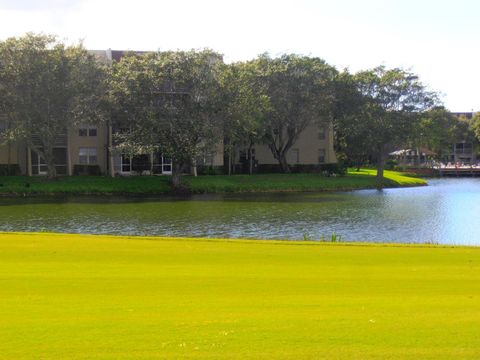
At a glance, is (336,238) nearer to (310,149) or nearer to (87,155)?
(87,155)

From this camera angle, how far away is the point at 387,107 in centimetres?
6494

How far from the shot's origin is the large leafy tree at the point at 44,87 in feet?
155

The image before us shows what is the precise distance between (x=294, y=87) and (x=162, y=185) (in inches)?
779

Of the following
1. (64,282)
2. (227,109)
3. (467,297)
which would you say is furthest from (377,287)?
(227,109)

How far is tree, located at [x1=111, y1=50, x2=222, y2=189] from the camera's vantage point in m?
47.6

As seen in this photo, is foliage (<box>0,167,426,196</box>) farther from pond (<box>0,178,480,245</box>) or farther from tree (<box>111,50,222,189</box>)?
pond (<box>0,178,480,245</box>)

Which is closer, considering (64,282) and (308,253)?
(64,282)

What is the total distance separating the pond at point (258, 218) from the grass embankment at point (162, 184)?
468 cm

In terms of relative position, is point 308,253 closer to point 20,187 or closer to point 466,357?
point 466,357

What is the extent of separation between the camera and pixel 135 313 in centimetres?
734

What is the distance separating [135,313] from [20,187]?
141 ft

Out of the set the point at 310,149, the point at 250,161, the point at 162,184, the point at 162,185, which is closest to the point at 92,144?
the point at 162,184

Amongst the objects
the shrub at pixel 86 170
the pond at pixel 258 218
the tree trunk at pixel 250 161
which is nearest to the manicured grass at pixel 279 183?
the tree trunk at pixel 250 161

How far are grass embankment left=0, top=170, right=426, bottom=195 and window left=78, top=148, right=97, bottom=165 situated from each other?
7.21 m
